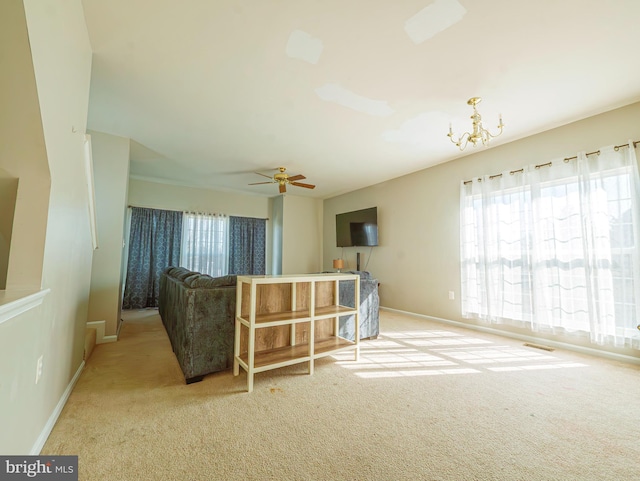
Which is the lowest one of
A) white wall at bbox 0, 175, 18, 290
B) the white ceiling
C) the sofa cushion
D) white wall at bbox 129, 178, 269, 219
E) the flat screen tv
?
the sofa cushion

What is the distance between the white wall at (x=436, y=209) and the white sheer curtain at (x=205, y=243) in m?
2.98

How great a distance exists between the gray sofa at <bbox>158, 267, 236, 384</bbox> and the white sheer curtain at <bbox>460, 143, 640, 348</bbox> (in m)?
3.29

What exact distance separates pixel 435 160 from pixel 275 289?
11.0ft

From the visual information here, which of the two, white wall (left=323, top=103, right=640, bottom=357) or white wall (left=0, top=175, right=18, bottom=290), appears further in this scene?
white wall (left=323, top=103, right=640, bottom=357)

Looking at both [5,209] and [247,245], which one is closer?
[5,209]

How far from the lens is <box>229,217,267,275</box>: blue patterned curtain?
610 centimetres

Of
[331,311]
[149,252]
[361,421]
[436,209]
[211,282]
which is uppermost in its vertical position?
[436,209]

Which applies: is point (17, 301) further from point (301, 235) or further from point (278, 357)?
point (301, 235)

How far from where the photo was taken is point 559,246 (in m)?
2.98

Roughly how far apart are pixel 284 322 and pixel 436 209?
3.32 m

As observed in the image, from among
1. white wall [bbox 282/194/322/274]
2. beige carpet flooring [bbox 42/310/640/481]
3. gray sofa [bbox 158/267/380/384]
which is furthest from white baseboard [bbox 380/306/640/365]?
gray sofa [bbox 158/267/380/384]

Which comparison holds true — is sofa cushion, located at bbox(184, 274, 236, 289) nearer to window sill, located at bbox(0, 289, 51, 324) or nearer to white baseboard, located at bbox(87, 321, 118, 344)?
window sill, located at bbox(0, 289, 51, 324)

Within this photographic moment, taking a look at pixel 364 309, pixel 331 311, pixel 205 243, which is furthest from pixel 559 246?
pixel 205 243

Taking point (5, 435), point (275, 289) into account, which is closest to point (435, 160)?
point (275, 289)
